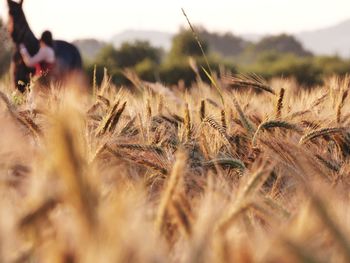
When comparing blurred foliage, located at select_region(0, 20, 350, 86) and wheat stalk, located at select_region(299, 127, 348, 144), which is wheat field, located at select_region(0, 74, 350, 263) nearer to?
wheat stalk, located at select_region(299, 127, 348, 144)

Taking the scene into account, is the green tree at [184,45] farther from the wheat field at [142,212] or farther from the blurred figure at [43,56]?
the wheat field at [142,212]

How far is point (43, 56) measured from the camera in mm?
5812

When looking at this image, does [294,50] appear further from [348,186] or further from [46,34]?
[348,186]

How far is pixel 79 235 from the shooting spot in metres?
0.42

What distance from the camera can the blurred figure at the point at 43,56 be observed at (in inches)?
220

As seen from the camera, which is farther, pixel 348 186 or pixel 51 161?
pixel 348 186

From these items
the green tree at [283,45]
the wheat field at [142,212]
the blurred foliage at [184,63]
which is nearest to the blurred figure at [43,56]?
the blurred foliage at [184,63]

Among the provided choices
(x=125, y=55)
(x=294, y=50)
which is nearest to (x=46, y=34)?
(x=125, y=55)

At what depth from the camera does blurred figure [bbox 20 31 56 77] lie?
5600 mm

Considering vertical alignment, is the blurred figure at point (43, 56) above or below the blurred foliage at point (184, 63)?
above

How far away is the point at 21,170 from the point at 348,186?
577 mm

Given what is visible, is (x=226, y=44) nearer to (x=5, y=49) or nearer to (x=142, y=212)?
(x=5, y=49)

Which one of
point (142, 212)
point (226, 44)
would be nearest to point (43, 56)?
point (142, 212)

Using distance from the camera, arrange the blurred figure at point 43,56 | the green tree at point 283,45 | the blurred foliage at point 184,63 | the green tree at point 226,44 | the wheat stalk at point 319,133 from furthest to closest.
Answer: the green tree at point 226,44 → the green tree at point 283,45 → the blurred foliage at point 184,63 → the blurred figure at point 43,56 → the wheat stalk at point 319,133
